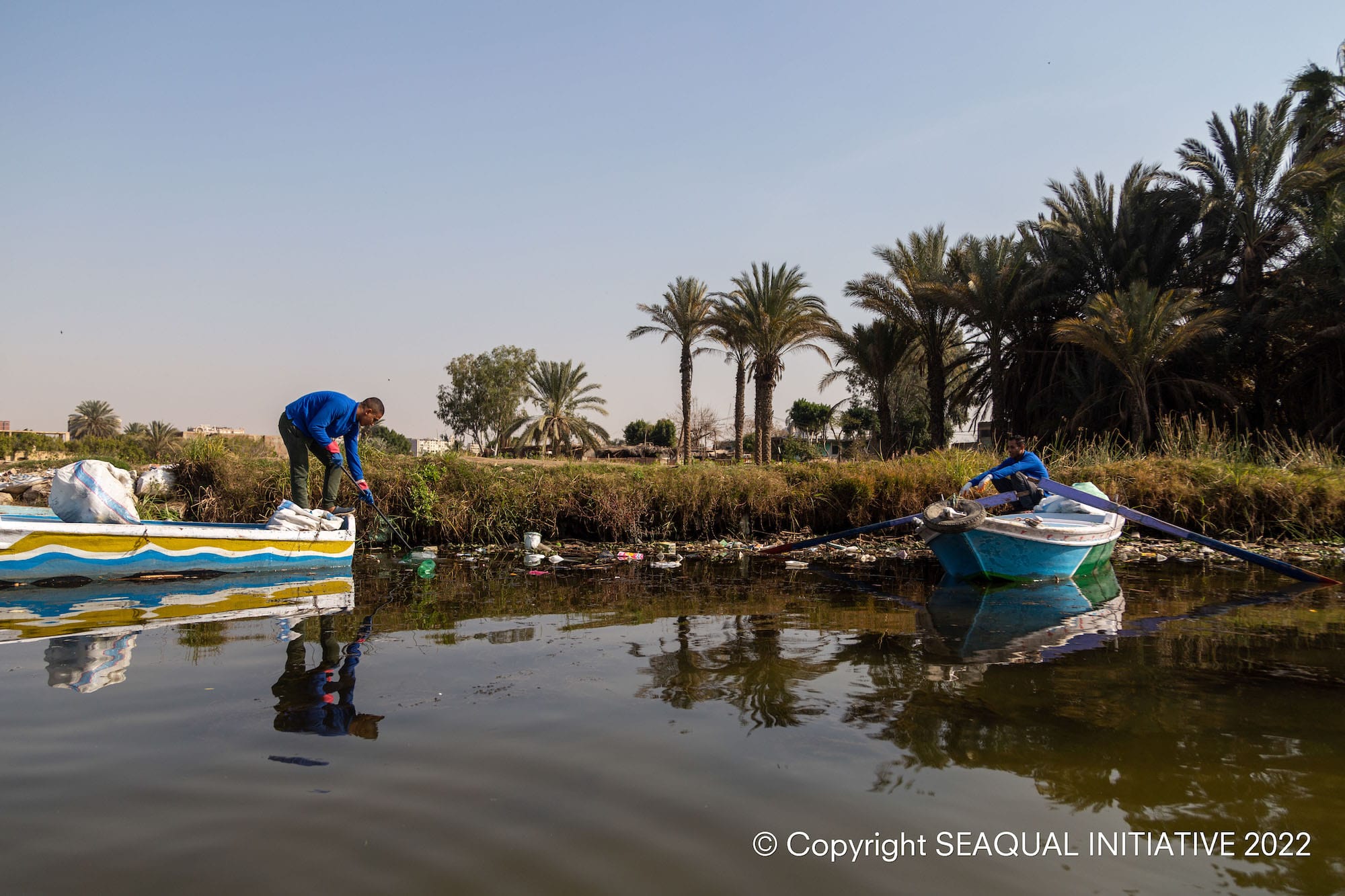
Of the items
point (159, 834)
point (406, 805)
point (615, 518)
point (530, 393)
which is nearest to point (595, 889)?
point (406, 805)

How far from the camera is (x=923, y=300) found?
27.0m

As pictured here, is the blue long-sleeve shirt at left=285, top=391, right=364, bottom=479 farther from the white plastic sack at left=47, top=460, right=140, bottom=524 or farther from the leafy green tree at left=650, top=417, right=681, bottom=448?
the leafy green tree at left=650, top=417, right=681, bottom=448

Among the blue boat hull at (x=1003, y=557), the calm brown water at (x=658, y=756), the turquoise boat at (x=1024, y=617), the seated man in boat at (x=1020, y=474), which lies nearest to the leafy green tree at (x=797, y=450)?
the seated man in boat at (x=1020, y=474)

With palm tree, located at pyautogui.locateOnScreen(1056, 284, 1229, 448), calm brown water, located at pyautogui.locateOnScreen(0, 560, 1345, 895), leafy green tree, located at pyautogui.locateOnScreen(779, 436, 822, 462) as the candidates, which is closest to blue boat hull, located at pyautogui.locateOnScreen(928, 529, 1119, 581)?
calm brown water, located at pyautogui.locateOnScreen(0, 560, 1345, 895)

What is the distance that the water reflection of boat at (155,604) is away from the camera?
6379 mm

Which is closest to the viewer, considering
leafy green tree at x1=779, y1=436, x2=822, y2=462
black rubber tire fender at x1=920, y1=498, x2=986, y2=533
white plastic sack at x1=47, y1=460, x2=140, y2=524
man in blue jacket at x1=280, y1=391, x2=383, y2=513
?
white plastic sack at x1=47, y1=460, x2=140, y2=524

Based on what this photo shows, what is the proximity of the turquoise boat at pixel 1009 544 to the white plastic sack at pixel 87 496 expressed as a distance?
830 centimetres

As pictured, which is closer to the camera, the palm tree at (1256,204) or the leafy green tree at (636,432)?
the palm tree at (1256,204)

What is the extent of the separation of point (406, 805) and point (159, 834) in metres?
0.83

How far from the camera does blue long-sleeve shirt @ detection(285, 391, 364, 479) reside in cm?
957

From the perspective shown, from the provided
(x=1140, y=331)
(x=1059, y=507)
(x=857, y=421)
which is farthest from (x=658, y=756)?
(x=857, y=421)

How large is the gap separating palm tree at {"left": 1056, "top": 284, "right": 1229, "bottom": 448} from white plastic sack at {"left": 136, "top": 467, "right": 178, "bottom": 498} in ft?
72.2
